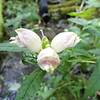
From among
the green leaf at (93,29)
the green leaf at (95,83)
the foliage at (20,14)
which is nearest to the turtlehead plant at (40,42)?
the green leaf at (95,83)

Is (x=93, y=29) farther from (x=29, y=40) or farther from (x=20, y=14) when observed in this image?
(x=20, y=14)

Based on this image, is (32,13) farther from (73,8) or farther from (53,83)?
(53,83)

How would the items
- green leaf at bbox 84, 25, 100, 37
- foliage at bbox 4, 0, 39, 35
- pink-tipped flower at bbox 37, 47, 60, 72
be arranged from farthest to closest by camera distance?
1. foliage at bbox 4, 0, 39, 35
2. green leaf at bbox 84, 25, 100, 37
3. pink-tipped flower at bbox 37, 47, 60, 72

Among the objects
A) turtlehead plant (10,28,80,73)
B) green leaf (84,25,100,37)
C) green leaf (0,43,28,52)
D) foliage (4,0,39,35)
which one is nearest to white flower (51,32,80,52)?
turtlehead plant (10,28,80,73)

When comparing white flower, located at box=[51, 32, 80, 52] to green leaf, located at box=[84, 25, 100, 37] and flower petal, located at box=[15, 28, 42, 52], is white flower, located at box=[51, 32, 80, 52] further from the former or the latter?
green leaf, located at box=[84, 25, 100, 37]

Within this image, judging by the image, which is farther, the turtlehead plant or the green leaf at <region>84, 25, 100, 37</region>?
the green leaf at <region>84, 25, 100, 37</region>

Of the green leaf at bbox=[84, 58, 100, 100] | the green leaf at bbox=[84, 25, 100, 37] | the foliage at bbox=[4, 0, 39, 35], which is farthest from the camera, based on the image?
the foliage at bbox=[4, 0, 39, 35]

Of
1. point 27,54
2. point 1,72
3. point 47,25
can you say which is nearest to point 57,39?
point 27,54
